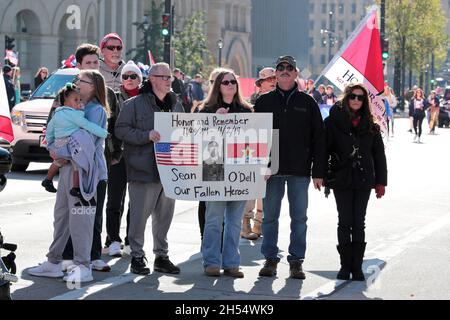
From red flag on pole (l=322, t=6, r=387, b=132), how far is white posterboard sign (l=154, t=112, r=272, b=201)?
13.0 feet

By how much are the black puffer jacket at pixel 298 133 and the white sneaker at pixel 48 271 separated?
2086mm

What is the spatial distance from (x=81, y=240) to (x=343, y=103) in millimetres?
2561

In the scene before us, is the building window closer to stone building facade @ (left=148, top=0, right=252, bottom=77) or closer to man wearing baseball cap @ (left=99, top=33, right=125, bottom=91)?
stone building facade @ (left=148, top=0, right=252, bottom=77)

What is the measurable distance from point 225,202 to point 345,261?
1.22 metres

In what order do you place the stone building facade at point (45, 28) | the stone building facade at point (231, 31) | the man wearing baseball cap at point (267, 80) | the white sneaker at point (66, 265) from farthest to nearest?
1. the stone building facade at point (231, 31)
2. the stone building facade at point (45, 28)
3. the man wearing baseball cap at point (267, 80)
4. the white sneaker at point (66, 265)

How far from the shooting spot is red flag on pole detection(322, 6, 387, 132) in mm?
14516

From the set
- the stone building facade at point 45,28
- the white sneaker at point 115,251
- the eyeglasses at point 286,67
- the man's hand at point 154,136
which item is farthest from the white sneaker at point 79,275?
the stone building facade at point 45,28

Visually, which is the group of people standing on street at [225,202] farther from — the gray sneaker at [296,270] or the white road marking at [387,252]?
the white road marking at [387,252]

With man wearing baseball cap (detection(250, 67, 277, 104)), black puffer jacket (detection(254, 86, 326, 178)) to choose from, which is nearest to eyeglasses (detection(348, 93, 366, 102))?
black puffer jacket (detection(254, 86, 326, 178))

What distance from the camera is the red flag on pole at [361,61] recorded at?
47.6 feet
